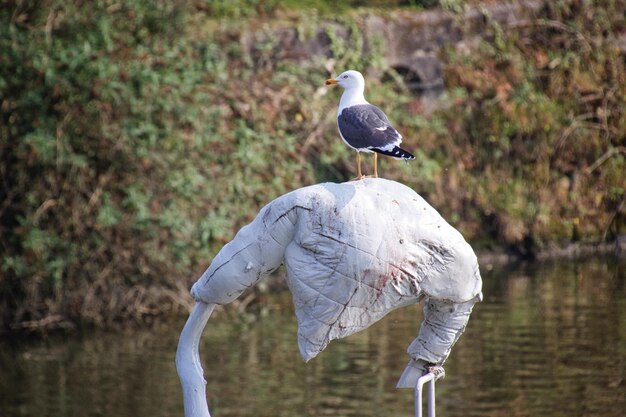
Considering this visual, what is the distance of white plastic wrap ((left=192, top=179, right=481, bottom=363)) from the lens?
4555mm

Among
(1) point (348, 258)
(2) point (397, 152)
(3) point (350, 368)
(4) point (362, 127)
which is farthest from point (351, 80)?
(3) point (350, 368)

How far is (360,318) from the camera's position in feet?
15.3

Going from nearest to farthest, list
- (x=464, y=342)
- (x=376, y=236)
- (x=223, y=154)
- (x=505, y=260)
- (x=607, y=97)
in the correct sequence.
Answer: (x=376, y=236)
(x=464, y=342)
(x=223, y=154)
(x=505, y=260)
(x=607, y=97)

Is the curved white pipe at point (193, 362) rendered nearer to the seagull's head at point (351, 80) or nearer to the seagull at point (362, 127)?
the seagull at point (362, 127)

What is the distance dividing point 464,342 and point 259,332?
2123 millimetres

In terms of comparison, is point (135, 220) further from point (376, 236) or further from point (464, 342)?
point (376, 236)

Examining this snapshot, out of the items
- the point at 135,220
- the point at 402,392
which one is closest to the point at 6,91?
the point at 135,220

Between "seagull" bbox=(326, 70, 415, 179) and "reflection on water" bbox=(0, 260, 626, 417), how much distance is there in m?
5.56

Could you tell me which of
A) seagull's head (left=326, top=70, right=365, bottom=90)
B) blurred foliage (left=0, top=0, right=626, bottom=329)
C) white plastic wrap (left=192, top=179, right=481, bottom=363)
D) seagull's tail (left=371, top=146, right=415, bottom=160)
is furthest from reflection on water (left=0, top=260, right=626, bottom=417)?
white plastic wrap (left=192, top=179, right=481, bottom=363)

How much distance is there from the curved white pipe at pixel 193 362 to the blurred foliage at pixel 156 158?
880 cm

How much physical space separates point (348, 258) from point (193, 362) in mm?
723

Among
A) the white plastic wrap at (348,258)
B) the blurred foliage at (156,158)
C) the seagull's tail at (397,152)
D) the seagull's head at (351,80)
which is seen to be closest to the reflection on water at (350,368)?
the blurred foliage at (156,158)

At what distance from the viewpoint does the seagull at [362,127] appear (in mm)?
5344

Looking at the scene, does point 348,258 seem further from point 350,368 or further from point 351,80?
point 350,368
